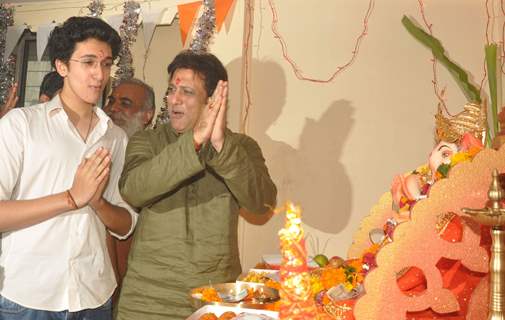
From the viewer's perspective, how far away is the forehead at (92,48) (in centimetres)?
192

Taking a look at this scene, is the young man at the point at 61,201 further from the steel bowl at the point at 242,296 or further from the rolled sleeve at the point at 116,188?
the steel bowl at the point at 242,296

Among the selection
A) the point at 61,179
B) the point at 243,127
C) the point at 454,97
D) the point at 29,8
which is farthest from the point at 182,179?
the point at 29,8

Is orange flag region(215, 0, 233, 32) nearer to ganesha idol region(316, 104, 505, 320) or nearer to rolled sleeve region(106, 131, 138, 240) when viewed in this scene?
rolled sleeve region(106, 131, 138, 240)

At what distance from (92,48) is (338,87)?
139 cm

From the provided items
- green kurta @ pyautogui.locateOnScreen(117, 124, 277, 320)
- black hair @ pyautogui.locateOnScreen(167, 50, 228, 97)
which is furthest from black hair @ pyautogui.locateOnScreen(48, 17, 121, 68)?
green kurta @ pyautogui.locateOnScreen(117, 124, 277, 320)

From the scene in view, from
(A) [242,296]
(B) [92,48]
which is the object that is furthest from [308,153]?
(A) [242,296]

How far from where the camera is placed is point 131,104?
120 inches

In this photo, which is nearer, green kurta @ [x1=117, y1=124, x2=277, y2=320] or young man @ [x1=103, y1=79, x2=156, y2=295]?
green kurta @ [x1=117, y1=124, x2=277, y2=320]

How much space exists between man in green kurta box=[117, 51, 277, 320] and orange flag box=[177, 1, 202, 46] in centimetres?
112

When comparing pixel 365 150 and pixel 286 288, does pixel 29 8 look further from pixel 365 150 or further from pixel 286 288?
pixel 286 288

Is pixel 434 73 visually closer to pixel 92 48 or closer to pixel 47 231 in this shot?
pixel 92 48

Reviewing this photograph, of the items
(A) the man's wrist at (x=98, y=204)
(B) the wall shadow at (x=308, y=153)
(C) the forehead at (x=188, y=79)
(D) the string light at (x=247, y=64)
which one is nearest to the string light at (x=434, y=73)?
(B) the wall shadow at (x=308, y=153)

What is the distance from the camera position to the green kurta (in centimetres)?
176

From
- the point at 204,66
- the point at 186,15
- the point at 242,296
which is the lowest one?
the point at 242,296
